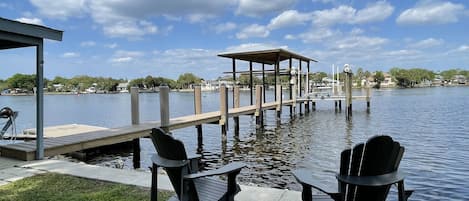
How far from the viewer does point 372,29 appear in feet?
137

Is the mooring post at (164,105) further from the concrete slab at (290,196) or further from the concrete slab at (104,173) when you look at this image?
the concrete slab at (290,196)

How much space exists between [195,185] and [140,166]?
6.79 m

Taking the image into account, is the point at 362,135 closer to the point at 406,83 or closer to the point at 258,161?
the point at 258,161

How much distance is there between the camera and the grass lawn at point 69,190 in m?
4.10

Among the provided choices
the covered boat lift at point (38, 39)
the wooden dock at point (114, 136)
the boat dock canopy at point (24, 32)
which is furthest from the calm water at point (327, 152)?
the boat dock canopy at point (24, 32)

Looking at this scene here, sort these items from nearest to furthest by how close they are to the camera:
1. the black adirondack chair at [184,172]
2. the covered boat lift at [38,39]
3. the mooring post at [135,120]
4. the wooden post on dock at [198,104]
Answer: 1. the black adirondack chair at [184,172]
2. the covered boat lift at [38,39]
3. the mooring post at [135,120]
4. the wooden post on dock at [198,104]

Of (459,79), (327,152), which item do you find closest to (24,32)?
(327,152)

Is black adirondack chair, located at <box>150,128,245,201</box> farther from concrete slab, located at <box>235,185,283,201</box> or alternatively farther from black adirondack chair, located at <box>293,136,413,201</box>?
concrete slab, located at <box>235,185,283,201</box>

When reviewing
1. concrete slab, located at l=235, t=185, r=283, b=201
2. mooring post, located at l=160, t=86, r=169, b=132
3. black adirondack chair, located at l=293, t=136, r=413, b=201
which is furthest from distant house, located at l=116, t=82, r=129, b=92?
black adirondack chair, located at l=293, t=136, r=413, b=201

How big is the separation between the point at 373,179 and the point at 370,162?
0.38 feet

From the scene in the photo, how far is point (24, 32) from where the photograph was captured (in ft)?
19.5

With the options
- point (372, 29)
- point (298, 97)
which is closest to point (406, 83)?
point (372, 29)

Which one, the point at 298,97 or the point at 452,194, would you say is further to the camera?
the point at 298,97

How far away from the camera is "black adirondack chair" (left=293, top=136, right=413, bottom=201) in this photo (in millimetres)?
2334
